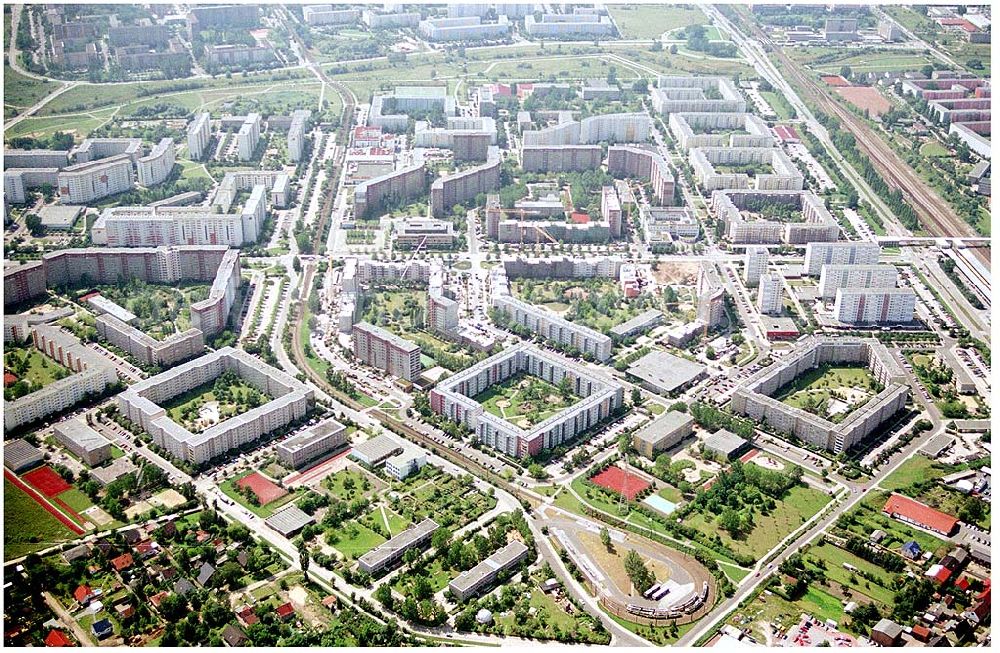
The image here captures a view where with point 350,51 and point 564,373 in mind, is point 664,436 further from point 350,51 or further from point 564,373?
point 350,51

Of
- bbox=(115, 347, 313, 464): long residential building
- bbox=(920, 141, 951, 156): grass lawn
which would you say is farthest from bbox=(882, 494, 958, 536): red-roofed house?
bbox=(920, 141, 951, 156): grass lawn

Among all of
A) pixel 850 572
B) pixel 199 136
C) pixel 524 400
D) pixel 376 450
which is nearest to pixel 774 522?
pixel 850 572

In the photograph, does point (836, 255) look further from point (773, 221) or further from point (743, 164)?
point (743, 164)

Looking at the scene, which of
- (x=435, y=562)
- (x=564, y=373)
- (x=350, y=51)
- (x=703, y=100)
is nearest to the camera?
(x=435, y=562)

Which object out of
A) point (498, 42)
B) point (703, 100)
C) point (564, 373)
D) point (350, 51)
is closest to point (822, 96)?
point (703, 100)

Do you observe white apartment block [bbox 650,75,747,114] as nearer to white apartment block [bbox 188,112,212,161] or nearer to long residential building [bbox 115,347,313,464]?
white apartment block [bbox 188,112,212,161]

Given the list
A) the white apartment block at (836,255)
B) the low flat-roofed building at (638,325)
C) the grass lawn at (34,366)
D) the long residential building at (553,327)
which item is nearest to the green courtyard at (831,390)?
the low flat-roofed building at (638,325)

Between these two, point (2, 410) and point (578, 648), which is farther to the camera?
point (2, 410)
